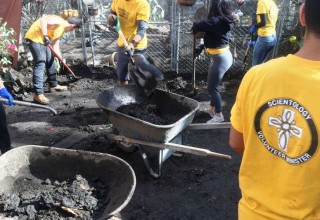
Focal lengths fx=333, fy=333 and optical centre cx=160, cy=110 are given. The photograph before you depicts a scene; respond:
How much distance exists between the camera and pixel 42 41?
19.1 ft

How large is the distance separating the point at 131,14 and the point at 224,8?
145 cm

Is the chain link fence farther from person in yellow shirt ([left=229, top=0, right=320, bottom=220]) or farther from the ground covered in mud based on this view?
person in yellow shirt ([left=229, top=0, right=320, bottom=220])

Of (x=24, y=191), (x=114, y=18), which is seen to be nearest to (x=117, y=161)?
(x=24, y=191)

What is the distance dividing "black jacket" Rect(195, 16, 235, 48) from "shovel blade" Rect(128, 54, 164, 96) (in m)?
0.99

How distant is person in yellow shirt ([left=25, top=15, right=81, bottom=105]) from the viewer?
5.67 metres

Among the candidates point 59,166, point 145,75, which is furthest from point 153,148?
point 59,166

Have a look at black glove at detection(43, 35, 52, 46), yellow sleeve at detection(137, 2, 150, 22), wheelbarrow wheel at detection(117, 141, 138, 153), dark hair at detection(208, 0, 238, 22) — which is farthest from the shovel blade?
black glove at detection(43, 35, 52, 46)

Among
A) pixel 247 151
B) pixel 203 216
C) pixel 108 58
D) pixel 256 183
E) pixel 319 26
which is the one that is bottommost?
pixel 203 216

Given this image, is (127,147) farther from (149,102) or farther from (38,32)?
(38,32)

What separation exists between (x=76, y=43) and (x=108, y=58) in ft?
6.18

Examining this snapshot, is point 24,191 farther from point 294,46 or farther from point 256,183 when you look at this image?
point 294,46

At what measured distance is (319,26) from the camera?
1173 mm

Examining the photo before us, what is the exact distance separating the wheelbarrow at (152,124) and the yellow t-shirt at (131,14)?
3.86 feet

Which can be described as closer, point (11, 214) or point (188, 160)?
point (11, 214)
